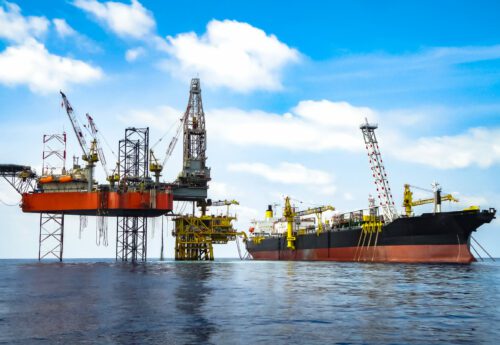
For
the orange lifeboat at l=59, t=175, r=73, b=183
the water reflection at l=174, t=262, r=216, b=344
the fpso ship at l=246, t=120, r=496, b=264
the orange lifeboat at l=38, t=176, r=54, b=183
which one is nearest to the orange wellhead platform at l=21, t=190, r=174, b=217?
the orange lifeboat at l=59, t=175, r=73, b=183

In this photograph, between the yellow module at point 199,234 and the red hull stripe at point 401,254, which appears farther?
the yellow module at point 199,234

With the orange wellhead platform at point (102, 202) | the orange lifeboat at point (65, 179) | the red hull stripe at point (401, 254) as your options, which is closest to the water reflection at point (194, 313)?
the red hull stripe at point (401, 254)

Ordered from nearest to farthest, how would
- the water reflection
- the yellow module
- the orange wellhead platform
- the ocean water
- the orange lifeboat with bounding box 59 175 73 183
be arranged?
the ocean water → the water reflection → the orange wellhead platform → the orange lifeboat with bounding box 59 175 73 183 → the yellow module

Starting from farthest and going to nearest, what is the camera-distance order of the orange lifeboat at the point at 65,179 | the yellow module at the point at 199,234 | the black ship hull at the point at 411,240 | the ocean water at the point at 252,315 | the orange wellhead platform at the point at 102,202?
A: the yellow module at the point at 199,234 < the orange lifeboat at the point at 65,179 < the orange wellhead platform at the point at 102,202 < the black ship hull at the point at 411,240 < the ocean water at the point at 252,315

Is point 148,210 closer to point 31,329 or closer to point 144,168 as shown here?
point 144,168

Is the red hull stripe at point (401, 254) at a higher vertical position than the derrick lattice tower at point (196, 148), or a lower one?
lower

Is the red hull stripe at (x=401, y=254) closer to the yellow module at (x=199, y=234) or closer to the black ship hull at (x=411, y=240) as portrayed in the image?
the black ship hull at (x=411, y=240)

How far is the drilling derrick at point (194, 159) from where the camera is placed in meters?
88.8

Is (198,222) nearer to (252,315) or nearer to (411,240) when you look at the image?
(411,240)

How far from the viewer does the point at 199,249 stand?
97375mm

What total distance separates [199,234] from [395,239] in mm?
37720

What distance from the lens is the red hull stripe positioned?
66.2 meters

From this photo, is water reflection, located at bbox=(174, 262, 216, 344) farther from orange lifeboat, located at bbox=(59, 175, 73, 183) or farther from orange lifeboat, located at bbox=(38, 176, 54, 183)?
orange lifeboat, located at bbox=(38, 176, 54, 183)

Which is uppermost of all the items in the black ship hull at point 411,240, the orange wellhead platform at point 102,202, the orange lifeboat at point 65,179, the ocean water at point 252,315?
the orange lifeboat at point 65,179
